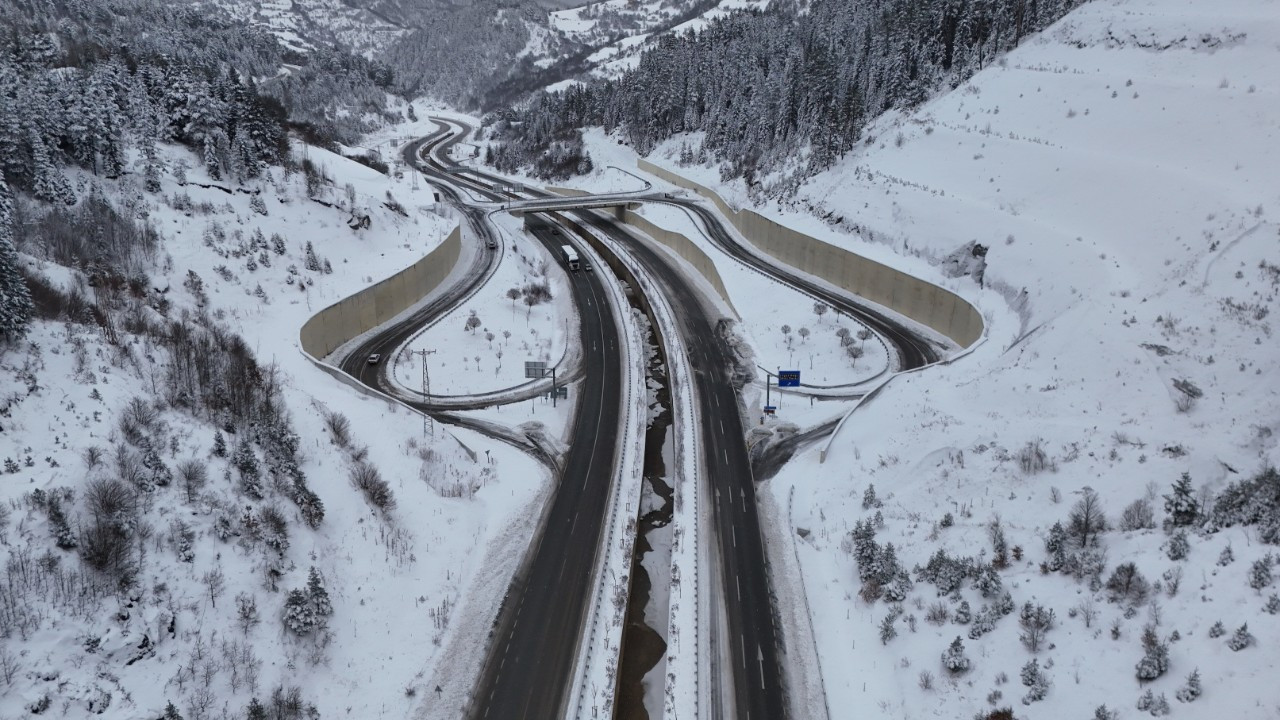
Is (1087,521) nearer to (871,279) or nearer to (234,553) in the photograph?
(234,553)

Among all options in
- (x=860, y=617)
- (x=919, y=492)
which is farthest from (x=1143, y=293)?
(x=860, y=617)

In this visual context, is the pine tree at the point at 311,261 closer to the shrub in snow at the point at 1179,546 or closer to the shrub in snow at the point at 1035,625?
the shrub in snow at the point at 1035,625

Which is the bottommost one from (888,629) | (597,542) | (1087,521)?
(597,542)

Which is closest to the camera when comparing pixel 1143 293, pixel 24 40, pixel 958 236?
pixel 1143 293

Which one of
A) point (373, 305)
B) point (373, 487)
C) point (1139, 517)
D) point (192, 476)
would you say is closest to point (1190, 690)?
point (1139, 517)

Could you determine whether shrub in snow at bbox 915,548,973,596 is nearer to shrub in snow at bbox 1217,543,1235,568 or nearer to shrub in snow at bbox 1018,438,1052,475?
shrub in snow at bbox 1018,438,1052,475

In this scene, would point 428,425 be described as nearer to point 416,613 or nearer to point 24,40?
point 416,613
